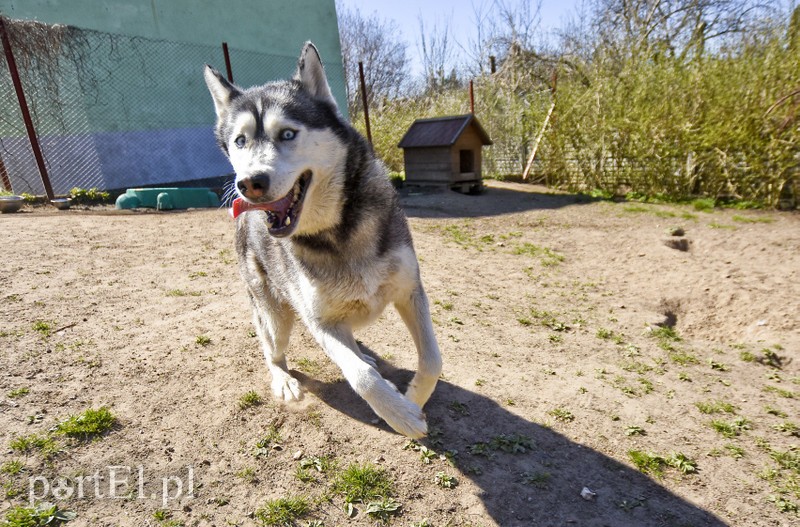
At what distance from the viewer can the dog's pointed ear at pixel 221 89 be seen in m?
2.45

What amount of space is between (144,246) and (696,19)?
14654 millimetres

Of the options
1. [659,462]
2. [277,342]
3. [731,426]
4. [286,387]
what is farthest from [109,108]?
[731,426]

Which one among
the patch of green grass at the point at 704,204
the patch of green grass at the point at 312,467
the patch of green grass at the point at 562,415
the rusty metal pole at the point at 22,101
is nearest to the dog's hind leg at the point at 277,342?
the patch of green grass at the point at 312,467

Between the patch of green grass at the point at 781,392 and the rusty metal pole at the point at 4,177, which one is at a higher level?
the rusty metal pole at the point at 4,177

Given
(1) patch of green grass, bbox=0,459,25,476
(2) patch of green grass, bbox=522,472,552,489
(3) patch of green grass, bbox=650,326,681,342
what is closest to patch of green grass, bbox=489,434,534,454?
(2) patch of green grass, bbox=522,472,552,489

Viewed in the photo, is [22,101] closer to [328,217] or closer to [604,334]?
[328,217]

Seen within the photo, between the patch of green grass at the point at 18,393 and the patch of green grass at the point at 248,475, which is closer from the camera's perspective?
the patch of green grass at the point at 248,475

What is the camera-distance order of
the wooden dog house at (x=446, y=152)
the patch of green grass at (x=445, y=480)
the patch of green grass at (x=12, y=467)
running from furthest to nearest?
the wooden dog house at (x=446, y=152) → the patch of green grass at (x=445, y=480) → the patch of green grass at (x=12, y=467)

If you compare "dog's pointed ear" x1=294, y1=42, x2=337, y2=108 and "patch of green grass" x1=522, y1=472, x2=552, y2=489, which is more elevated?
"dog's pointed ear" x1=294, y1=42, x2=337, y2=108

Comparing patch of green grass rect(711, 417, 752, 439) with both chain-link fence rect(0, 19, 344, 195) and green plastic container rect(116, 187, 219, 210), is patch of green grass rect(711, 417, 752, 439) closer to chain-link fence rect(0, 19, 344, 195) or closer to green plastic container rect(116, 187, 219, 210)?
green plastic container rect(116, 187, 219, 210)

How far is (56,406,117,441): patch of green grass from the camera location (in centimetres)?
232

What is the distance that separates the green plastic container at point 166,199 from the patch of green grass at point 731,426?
7.90 metres

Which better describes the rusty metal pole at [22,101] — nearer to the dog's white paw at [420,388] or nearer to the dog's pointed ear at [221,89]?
the dog's pointed ear at [221,89]

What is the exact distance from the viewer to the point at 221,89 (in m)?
2.46
